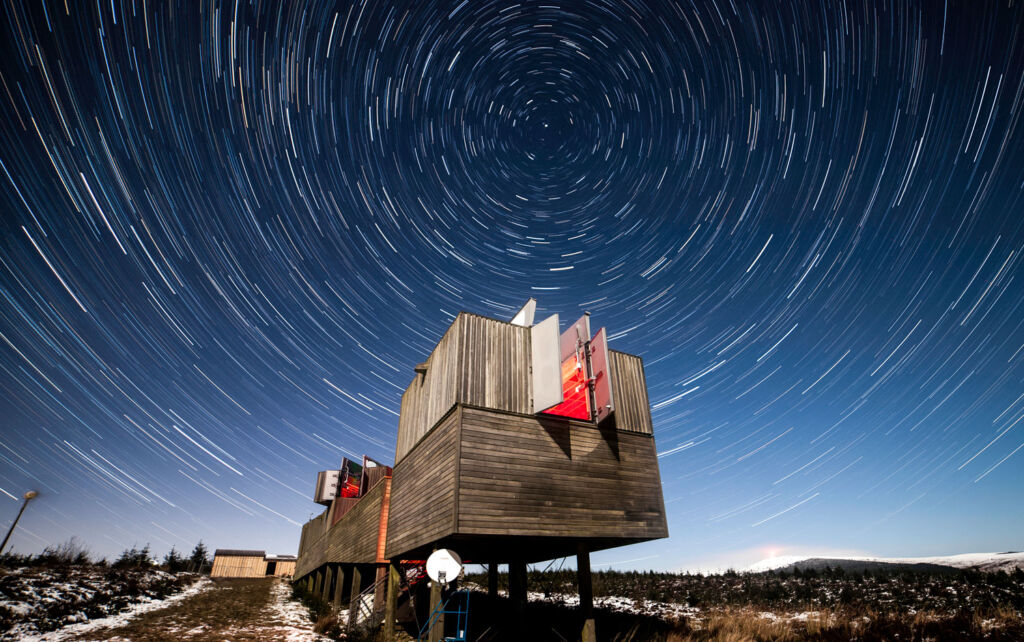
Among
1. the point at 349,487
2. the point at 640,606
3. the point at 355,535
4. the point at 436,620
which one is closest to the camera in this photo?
the point at 436,620

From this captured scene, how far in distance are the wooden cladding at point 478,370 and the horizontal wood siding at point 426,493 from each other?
0.67 m

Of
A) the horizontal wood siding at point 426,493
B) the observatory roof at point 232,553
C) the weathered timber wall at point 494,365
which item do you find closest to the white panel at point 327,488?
the horizontal wood siding at point 426,493

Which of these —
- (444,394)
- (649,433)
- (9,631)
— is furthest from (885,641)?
(9,631)

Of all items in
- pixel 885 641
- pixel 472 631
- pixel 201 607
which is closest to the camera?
pixel 885 641

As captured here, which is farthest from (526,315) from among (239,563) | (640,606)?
(239,563)

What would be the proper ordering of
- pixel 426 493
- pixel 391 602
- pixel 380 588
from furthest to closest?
pixel 380 588 < pixel 391 602 < pixel 426 493

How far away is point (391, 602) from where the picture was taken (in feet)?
44.4

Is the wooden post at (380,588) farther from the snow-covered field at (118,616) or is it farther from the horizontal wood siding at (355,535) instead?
the snow-covered field at (118,616)

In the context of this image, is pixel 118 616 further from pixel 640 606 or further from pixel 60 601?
pixel 640 606

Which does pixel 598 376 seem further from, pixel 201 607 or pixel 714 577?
pixel 714 577

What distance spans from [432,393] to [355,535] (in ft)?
37.4

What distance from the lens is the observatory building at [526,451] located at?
10430 mm

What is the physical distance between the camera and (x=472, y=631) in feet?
49.2

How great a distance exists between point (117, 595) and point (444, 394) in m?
24.8
